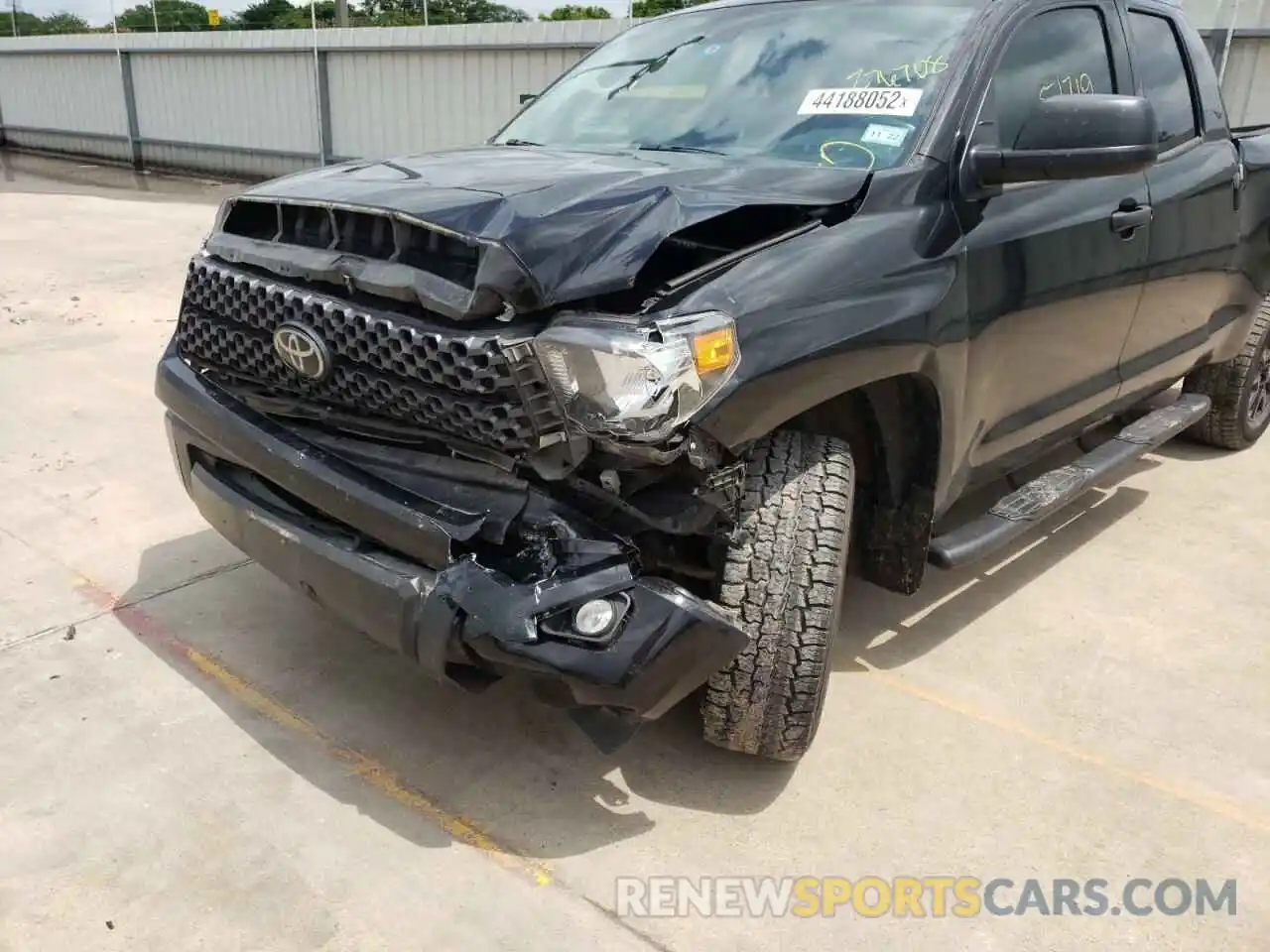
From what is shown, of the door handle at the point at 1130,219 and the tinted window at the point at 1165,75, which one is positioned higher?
the tinted window at the point at 1165,75

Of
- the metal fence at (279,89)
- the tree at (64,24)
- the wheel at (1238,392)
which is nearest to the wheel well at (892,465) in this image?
the wheel at (1238,392)

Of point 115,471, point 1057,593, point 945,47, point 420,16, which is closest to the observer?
point 945,47

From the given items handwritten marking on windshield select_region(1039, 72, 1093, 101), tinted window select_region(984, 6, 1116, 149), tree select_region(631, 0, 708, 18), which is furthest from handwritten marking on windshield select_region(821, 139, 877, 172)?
tree select_region(631, 0, 708, 18)

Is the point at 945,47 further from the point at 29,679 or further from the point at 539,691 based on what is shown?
the point at 29,679

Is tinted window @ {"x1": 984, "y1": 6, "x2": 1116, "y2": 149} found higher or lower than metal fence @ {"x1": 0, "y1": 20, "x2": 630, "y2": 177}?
higher

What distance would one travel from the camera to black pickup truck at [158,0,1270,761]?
7.36 feet

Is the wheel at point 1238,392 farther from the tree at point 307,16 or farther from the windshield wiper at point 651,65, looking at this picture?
the tree at point 307,16

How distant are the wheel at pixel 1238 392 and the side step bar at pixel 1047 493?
69 cm

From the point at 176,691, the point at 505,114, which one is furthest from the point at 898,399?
the point at 505,114

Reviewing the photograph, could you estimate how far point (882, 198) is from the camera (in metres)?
2.74

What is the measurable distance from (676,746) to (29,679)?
1.90 meters

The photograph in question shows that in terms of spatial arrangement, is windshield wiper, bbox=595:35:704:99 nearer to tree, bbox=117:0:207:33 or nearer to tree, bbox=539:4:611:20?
tree, bbox=539:4:611:20

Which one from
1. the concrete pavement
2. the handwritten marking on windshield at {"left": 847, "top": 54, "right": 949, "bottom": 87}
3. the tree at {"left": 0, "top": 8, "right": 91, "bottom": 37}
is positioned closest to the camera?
the concrete pavement
